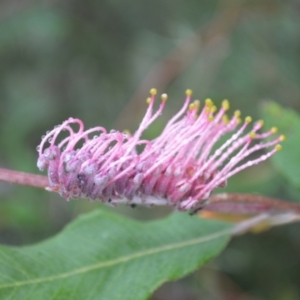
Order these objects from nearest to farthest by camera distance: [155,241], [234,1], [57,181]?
[57,181] → [155,241] → [234,1]

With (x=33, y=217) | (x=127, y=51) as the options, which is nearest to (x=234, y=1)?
(x=127, y=51)

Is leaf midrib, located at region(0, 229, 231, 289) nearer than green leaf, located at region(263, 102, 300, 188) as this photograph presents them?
Yes

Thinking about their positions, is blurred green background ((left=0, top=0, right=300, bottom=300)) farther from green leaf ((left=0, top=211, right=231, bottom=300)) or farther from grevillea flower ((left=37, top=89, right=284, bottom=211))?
grevillea flower ((left=37, top=89, right=284, bottom=211))

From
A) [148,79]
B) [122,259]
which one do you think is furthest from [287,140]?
A: [148,79]

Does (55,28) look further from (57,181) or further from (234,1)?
(57,181)

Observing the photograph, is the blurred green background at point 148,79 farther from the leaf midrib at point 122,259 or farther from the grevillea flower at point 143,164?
the grevillea flower at point 143,164

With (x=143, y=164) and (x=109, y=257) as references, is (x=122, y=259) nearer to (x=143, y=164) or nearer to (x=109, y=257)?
(x=109, y=257)

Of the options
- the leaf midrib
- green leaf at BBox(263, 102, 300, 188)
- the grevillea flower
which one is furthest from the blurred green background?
the grevillea flower
